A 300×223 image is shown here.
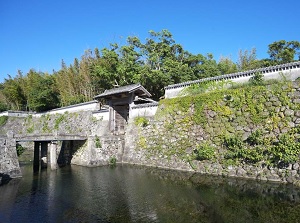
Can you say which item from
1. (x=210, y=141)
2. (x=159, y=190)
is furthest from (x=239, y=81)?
(x=159, y=190)

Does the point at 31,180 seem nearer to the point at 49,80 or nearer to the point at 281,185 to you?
the point at 281,185

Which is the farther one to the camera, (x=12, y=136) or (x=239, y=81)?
(x=239, y=81)

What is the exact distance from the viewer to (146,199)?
979 cm

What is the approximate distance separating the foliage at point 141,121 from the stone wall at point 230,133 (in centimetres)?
18

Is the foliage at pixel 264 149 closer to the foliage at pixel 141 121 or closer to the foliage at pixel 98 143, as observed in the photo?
the foliage at pixel 141 121

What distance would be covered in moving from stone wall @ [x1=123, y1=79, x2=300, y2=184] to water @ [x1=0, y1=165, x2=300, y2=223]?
1.04 meters

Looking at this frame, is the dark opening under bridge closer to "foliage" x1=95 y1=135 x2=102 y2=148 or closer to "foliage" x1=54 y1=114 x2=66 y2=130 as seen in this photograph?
"foliage" x1=95 y1=135 x2=102 y2=148

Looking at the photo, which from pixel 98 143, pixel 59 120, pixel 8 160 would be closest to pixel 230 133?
pixel 98 143

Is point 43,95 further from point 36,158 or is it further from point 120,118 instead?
point 36,158

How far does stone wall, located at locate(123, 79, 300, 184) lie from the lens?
12.0 m

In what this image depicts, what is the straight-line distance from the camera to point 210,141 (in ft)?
48.1

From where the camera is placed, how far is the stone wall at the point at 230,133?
11977 mm

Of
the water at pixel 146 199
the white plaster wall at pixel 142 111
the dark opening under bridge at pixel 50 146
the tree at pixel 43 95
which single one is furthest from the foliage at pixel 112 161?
the tree at pixel 43 95

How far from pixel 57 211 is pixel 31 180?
5.81m
